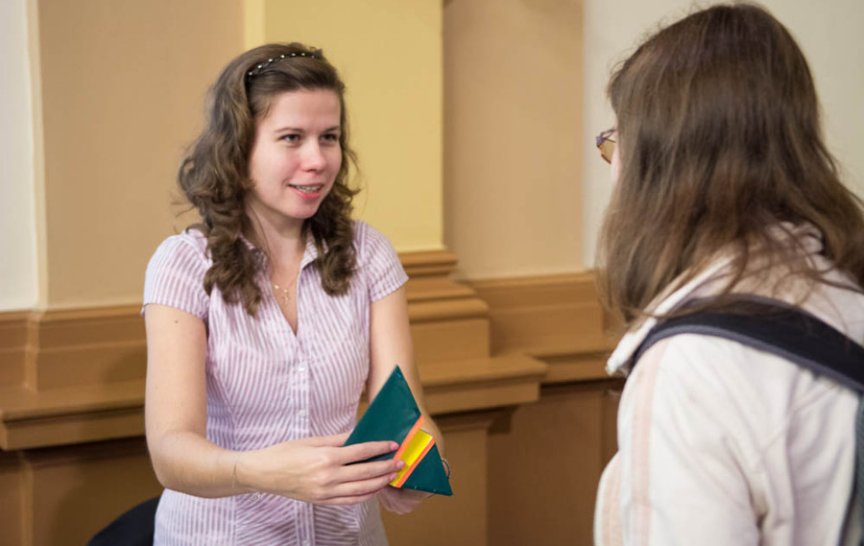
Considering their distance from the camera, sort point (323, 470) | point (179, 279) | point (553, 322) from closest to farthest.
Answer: point (323, 470)
point (179, 279)
point (553, 322)

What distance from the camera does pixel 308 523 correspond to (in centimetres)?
234

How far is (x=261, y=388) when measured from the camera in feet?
7.58

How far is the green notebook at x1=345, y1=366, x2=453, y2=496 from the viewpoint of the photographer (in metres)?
1.91

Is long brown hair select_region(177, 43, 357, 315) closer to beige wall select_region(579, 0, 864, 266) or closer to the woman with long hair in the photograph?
the woman with long hair

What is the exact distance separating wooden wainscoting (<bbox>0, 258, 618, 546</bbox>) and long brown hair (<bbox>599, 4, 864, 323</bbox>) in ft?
6.59

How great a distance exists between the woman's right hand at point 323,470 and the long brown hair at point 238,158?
1.44 feet

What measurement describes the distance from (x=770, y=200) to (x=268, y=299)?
1.30 m

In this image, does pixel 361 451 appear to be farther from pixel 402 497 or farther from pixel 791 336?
pixel 791 336

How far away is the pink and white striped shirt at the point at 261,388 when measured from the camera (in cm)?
230

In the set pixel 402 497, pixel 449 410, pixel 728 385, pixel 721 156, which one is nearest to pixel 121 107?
pixel 449 410

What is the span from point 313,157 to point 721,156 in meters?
1.15

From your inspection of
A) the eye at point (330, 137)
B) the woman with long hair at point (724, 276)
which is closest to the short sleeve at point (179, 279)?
the eye at point (330, 137)

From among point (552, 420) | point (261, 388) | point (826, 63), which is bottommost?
point (552, 420)

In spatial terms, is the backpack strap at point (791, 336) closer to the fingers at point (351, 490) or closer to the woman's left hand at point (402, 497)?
the fingers at point (351, 490)
